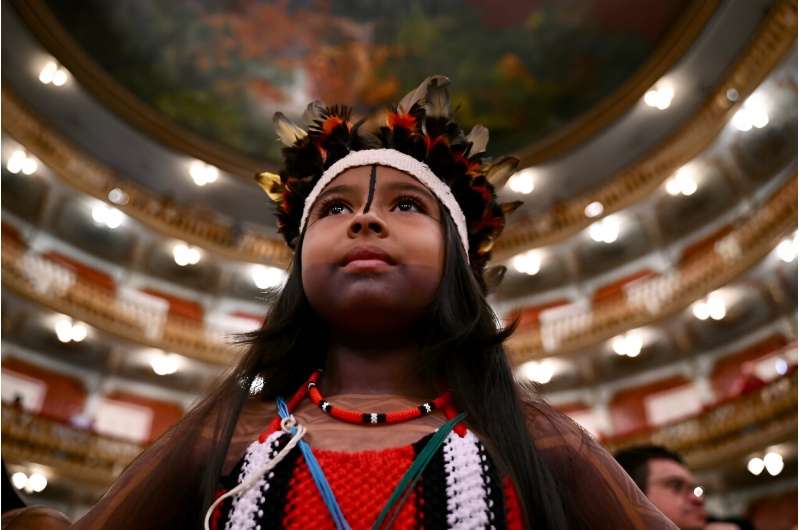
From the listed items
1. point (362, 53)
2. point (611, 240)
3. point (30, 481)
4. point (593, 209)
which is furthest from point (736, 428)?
point (30, 481)

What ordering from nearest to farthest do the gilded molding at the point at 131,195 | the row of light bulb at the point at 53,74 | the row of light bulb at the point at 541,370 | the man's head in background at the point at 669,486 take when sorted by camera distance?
the man's head in background at the point at 669,486 → the gilded molding at the point at 131,195 → the row of light bulb at the point at 53,74 → the row of light bulb at the point at 541,370

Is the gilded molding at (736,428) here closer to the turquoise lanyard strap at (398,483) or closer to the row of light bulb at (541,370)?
the row of light bulb at (541,370)

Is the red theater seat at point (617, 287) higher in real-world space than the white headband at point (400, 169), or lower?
higher

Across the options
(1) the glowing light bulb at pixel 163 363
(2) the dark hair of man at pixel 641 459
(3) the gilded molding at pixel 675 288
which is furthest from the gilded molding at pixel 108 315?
(2) the dark hair of man at pixel 641 459

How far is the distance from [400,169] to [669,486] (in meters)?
2.59

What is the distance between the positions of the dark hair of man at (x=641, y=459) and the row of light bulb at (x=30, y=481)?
14.6 metres

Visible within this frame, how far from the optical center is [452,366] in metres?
1.70

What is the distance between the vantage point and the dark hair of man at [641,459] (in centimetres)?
354

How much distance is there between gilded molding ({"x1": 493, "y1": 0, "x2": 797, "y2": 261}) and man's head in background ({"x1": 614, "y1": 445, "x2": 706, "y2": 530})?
36.0 ft

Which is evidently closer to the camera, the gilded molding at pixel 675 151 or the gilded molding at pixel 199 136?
the gilded molding at pixel 675 151

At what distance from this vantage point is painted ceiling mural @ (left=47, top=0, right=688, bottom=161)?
52.1 ft

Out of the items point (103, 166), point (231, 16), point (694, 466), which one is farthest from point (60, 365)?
point (694, 466)

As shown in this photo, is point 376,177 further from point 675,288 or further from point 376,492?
point 675,288

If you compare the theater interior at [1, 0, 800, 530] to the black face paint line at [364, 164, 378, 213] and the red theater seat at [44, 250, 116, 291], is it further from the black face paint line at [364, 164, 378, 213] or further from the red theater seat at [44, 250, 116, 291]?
the black face paint line at [364, 164, 378, 213]
